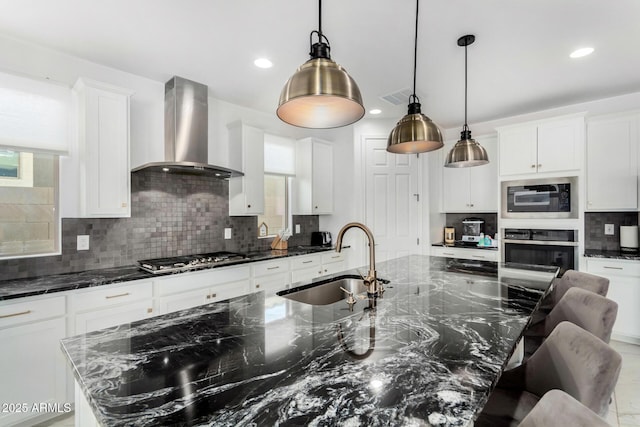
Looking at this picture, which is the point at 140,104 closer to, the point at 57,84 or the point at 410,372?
the point at 57,84

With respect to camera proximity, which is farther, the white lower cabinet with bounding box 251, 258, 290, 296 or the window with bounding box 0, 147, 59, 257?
the white lower cabinet with bounding box 251, 258, 290, 296

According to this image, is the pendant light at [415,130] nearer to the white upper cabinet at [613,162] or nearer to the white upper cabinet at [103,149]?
the white upper cabinet at [103,149]

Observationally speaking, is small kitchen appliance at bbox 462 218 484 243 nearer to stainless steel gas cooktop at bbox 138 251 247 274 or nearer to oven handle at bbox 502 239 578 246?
oven handle at bbox 502 239 578 246

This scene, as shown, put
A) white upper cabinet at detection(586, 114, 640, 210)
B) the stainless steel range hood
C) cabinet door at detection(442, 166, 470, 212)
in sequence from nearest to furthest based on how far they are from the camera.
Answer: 1. the stainless steel range hood
2. white upper cabinet at detection(586, 114, 640, 210)
3. cabinet door at detection(442, 166, 470, 212)

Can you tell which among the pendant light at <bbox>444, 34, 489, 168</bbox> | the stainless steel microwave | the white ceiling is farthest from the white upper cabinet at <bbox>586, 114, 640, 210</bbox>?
the pendant light at <bbox>444, 34, 489, 168</bbox>

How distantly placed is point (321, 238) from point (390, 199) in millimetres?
1132

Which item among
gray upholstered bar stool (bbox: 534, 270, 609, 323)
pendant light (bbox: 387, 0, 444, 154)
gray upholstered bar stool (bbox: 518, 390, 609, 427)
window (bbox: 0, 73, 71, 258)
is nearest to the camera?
gray upholstered bar stool (bbox: 518, 390, 609, 427)

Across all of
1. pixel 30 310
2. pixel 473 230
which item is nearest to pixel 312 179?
pixel 473 230

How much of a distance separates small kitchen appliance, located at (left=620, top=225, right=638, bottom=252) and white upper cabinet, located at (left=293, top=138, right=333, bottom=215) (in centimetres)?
338

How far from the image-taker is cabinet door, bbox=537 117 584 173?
11.1 ft

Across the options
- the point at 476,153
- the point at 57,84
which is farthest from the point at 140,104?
the point at 476,153

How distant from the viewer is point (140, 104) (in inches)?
114

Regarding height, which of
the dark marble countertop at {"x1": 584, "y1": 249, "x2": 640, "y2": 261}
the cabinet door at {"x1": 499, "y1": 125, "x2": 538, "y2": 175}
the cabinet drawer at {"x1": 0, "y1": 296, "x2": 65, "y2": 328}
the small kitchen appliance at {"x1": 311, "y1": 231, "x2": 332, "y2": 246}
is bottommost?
the cabinet drawer at {"x1": 0, "y1": 296, "x2": 65, "y2": 328}

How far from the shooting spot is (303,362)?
0.94m
